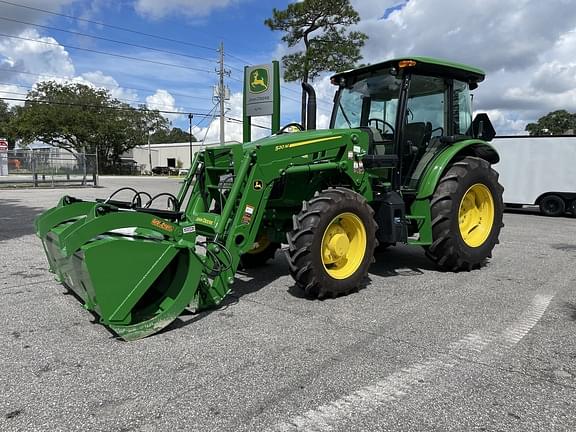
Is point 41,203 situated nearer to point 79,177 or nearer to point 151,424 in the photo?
point 79,177

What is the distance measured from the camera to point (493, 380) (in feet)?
10.6

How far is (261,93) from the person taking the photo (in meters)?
14.1

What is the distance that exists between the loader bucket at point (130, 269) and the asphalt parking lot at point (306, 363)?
0.73 ft

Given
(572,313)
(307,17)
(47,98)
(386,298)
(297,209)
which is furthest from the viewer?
(47,98)

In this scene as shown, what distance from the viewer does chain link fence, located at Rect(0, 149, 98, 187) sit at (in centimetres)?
2331

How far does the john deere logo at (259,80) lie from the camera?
14031 mm

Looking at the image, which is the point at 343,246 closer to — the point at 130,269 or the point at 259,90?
the point at 130,269

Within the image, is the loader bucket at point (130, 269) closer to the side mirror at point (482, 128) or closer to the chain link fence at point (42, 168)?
the side mirror at point (482, 128)

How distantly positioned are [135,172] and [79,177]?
43.3m

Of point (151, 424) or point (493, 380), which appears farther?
point (493, 380)

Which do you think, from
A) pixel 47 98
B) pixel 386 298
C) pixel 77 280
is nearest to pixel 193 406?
pixel 77 280

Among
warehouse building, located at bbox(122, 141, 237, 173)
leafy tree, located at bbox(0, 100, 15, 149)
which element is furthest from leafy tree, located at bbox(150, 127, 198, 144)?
Result: leafy tree, located at bbox(0, 100, 15, 149)

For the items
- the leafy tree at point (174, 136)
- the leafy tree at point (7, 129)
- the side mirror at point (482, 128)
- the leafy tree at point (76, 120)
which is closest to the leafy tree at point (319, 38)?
the side mirror at point (482, 128)

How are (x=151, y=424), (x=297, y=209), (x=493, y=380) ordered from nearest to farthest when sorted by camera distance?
(x=151, y=424) → (x=493, y=380) → (x=297, y=209)
